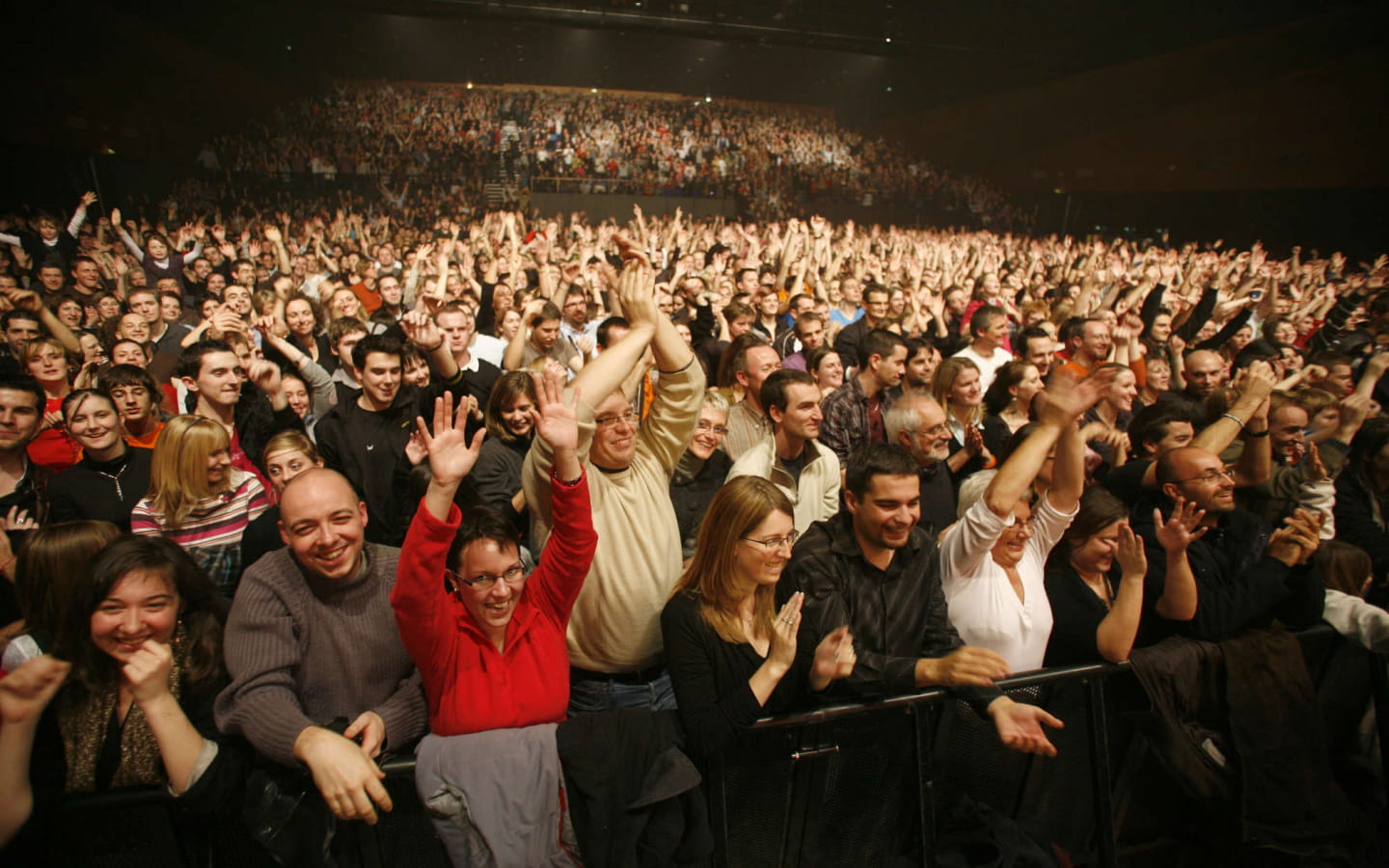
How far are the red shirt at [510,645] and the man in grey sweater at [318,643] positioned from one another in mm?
100

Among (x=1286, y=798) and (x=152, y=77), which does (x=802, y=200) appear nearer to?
(x=152, y=77)

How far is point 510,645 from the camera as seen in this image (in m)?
1.72

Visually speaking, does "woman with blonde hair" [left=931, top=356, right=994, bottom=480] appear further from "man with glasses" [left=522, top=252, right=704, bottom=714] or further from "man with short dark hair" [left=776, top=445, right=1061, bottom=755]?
"man with glasses" [left=522, top=252, right=704, bottom=714]

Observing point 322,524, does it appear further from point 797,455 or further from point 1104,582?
point 1104,582

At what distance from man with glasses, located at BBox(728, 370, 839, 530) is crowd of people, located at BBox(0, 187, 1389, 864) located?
0.05ft

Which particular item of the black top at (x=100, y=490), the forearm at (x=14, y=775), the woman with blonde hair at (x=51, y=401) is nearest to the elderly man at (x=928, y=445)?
the forearm at (x=14, y=775)

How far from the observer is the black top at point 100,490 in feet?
8.28

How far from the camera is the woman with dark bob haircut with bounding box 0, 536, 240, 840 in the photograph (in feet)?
4.66

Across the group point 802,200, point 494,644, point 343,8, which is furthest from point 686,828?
point 343,8

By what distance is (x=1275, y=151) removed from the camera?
44.8ft

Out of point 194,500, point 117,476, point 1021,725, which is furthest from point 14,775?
point 1021,725

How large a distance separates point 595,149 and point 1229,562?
18.4 m

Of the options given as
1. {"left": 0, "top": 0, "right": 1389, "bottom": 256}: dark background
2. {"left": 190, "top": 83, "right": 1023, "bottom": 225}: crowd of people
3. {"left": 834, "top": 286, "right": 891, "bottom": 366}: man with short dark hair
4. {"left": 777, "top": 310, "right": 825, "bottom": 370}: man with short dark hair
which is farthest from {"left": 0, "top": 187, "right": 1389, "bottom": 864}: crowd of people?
{"left": 190, "top": 83, "right": 1023, "bottom": 225}: crowd of people

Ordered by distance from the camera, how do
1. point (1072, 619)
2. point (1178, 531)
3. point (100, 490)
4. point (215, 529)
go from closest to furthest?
point (1178, 531)
point (1072, 619)
point (215, 529)
point (100, 490)
